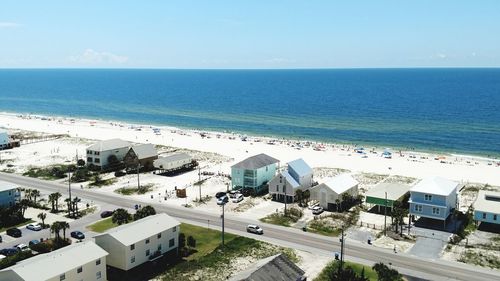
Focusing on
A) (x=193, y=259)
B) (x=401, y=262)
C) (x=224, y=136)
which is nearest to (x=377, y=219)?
(x=401, y=262)

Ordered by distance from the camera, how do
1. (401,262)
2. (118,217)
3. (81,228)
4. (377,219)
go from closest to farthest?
(401,262), (118,217), (81,228), (377,219)

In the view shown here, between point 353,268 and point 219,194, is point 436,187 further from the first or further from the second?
point 219,194

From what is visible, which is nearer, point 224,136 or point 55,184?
point 55,184

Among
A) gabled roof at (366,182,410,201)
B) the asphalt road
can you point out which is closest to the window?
gabled roof at (366,182,410,201)

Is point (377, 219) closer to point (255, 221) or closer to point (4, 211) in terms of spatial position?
point (255, 221)

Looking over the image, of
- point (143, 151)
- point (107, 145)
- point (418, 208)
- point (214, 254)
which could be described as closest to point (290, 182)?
point (418, 208)

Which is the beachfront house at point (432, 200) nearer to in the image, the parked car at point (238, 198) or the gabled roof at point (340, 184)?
the gabled roof at point (340, 184)

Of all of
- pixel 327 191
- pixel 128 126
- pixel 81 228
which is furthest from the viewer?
pixel 128 126
